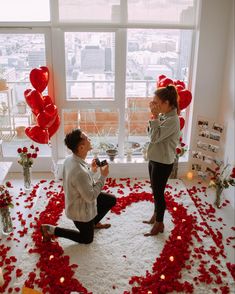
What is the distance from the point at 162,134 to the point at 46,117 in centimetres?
128

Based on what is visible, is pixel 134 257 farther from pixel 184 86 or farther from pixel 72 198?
pixel 184 86

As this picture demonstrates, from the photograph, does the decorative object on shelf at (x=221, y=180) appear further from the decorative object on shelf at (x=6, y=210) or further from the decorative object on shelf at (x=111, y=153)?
the decorative object on shelf at (x=6, y=210)

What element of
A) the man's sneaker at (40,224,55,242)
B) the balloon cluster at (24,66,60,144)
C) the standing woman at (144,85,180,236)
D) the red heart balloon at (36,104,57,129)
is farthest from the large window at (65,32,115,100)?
the man's sneaker at (40,224,55,242)

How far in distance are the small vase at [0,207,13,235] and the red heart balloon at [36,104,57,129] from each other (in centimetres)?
92

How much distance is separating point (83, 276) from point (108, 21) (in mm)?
2495

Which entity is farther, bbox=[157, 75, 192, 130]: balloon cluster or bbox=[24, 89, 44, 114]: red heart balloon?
bbox=[157, 75, 192, 130]: balloon cluster

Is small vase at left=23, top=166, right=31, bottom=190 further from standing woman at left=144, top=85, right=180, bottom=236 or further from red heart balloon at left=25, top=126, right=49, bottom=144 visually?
standing woman at left=144, top=85, right=180, bottom=236

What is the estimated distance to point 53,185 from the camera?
11.9 feet

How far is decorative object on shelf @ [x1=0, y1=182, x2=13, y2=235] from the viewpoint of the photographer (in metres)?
2.61

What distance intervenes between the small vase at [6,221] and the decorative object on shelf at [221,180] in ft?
6.30

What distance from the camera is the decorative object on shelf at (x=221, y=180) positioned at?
3.08m

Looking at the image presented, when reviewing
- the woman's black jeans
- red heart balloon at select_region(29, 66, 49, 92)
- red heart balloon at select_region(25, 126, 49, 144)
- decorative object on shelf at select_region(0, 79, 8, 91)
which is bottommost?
the woman's black jeans

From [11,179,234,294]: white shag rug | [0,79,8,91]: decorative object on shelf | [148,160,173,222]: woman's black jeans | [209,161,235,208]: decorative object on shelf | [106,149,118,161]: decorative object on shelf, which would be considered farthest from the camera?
[106,149,118,161]: decorative object on shelf

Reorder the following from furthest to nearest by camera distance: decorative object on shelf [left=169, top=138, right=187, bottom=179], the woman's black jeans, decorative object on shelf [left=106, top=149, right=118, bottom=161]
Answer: decorative object on shelf [left=106, top=149, right=118, bottom=161], decorative object on shelf [left=169, top=138, right=187, bottom=179], the woman's black jeans
